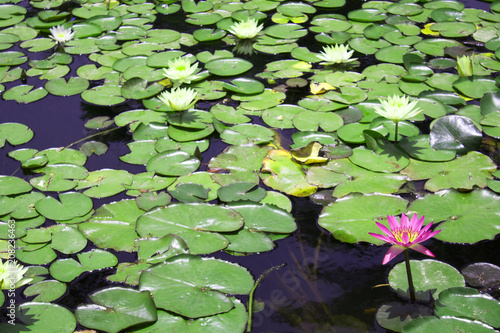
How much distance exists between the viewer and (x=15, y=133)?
293 cm

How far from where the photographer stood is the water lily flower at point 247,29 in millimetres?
3951

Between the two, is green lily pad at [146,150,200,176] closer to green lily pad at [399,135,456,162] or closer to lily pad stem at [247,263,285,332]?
lily pad stem at [247,263,285,332]

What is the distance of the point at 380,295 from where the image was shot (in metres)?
1.84

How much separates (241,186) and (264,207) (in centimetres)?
21

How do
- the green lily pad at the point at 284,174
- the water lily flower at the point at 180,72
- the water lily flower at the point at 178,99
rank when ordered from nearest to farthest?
1. the green lily pad at the point at 284,174
2. the water lily flower at the point at 178,99
3. the water lily flower at the point at 180,72

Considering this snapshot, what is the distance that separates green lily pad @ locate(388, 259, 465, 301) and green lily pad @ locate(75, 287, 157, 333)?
991mm

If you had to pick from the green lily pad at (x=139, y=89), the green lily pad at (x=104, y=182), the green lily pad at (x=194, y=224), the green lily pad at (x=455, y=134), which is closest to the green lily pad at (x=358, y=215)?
the green lily pad at (x=194, y=224)

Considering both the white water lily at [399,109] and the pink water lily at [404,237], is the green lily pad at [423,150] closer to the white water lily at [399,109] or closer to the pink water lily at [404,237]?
the white water lily at [399,109]

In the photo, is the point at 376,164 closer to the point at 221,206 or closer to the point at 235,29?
the point at 221,206

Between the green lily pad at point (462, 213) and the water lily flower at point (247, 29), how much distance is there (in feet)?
7.64

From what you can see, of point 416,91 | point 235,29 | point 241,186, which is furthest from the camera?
point 235,29

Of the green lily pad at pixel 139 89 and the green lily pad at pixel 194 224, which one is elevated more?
the green lily pad at pixel 139 89

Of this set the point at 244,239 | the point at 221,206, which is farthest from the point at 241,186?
the point at 244,239

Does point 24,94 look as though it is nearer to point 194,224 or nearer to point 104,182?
point 104,182
